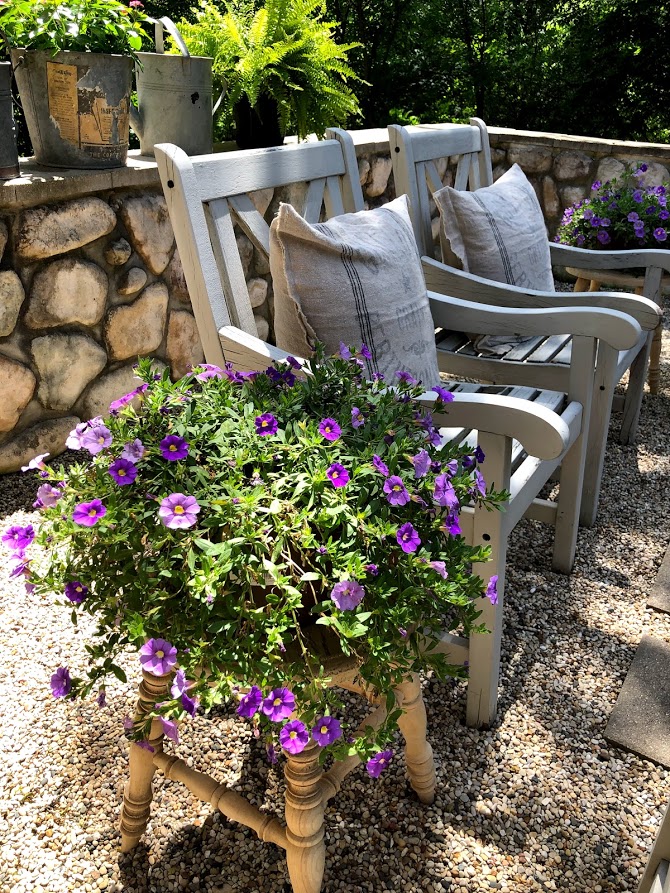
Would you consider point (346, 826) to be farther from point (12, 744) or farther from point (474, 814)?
point (12, 744)

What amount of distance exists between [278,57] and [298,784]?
2.37 metres

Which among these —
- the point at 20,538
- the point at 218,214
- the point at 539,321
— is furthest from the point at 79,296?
the point at 20,538

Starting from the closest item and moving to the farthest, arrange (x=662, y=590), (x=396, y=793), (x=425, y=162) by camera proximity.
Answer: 1. (x=396, y=793)
2. (x=662, y=590)
3. (x=425, y=162)

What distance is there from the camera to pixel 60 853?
4.28ft

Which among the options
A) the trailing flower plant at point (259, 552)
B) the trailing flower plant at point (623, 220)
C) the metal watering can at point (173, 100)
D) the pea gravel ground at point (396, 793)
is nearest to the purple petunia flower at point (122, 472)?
the trailing flower plant at point (259, 552)

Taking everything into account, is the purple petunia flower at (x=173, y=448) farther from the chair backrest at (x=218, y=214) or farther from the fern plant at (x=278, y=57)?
the fern plant at (x=278, y=57)

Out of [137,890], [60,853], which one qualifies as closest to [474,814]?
[137,890]

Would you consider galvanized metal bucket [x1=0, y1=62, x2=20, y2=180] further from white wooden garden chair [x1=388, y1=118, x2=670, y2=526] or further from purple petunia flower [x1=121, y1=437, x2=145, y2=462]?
purple petunia flower [x1=121, y1=437, x2=145, y2=462]

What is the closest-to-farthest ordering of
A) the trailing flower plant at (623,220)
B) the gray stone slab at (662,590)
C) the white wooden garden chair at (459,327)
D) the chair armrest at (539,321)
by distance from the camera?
the white wooden garden chair at (459,327), the chair armrest at (539,321), the gray stone slab at (662,590), the trailing flower plant at (623,220)

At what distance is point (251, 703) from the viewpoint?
921mm

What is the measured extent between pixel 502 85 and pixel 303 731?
6302 millimetres

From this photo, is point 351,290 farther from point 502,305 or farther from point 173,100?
point 173,100

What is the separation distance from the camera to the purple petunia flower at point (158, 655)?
0.94m

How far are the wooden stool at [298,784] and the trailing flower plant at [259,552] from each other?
49 mm
